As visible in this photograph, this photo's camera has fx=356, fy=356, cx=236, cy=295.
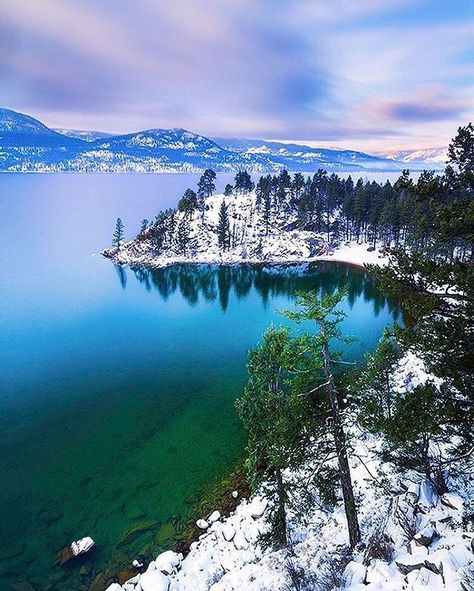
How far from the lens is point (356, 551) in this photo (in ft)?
47.7

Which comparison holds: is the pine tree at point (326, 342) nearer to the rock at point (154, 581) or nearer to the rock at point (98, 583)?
the rock at point (154, 581)

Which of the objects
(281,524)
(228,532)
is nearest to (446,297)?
(281,524)

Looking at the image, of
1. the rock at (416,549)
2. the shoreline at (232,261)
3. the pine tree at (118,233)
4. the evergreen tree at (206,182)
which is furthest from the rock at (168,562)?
the evergreen tree at (206,182)

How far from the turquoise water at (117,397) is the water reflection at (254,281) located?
2.38 feet

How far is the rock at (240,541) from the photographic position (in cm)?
1961

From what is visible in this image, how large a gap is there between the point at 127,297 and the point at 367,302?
162 ft

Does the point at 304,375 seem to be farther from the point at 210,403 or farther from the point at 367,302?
the point at 367,302

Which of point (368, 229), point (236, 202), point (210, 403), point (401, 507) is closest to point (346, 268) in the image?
point (368, 229)

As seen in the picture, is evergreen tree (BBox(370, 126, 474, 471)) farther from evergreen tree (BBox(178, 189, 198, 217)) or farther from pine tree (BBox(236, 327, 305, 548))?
evergreen tree (BBox(178, 189, 198, 217))

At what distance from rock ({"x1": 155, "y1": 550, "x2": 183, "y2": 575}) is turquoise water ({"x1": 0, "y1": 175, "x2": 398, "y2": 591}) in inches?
72.8

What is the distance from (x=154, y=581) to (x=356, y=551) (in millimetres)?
10093

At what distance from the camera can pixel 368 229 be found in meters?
111

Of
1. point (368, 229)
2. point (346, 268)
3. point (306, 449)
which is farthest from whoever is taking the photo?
point (368, 229)

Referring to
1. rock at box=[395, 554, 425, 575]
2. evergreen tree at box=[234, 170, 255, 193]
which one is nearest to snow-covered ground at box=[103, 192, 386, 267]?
evergreen tree at box=[234, 170, 255, 193]
